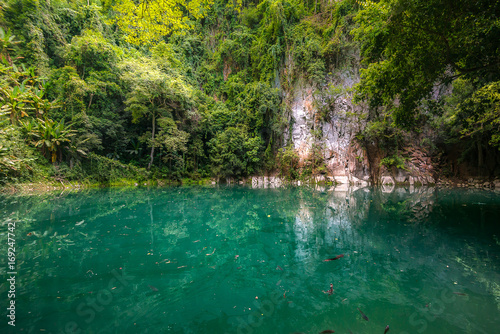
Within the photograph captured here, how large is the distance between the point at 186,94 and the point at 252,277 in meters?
17.4

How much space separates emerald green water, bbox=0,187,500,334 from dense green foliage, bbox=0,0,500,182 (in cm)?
441

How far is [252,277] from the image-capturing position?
275 cm

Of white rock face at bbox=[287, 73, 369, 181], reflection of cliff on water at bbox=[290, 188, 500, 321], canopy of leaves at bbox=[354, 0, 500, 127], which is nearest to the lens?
reflection of cliff on water at bbox=[290, 188, 500, 321]

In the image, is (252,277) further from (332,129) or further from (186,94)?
(332,129)

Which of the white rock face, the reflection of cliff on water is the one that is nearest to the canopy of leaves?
the reflection of cliff on water

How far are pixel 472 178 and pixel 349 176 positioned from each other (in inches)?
327

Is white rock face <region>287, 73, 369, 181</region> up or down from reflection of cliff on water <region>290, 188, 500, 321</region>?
up

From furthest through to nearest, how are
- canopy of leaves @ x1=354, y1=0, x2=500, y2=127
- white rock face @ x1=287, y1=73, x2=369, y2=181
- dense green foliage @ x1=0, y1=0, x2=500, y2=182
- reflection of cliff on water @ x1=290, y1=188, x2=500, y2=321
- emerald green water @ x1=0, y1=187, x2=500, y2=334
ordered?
white rock face @ x1=287, y1=73, x2=369, y2=181 < dense green foliage @ x1=0, y1=0, x2=500, y2=182 < canopy of leaves @ x1=354, y1=0, x2=500, y2=127 < reflection of cliff on water @ x1=290, y1=188, x2=500, y2=321 < emerald green water @ x1=0, y1=187, x2=500, y2=334

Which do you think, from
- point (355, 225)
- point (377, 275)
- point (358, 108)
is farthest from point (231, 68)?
point (377, 275)

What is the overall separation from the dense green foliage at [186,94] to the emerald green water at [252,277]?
14.5 feet

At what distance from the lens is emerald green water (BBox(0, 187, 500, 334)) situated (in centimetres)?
191

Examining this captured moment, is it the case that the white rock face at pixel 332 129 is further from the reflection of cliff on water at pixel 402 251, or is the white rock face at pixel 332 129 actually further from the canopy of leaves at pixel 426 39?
the canopy of leaves at pixel 426 39

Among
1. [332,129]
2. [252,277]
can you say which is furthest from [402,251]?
[332,129]

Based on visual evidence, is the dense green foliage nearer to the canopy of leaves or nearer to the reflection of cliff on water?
→ the canopy of leaves
